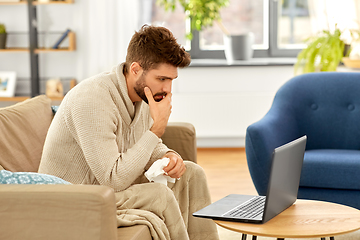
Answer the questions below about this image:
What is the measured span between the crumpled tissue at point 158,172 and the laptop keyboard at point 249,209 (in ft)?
1.05

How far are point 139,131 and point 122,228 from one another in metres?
0.51

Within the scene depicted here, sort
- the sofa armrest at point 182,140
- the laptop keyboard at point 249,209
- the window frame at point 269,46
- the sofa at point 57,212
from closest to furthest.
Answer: the sofa at point 57,212
the laptop keyboard at point 249,209
the sofa armrest at point 182,140
the window frame at point 269,46

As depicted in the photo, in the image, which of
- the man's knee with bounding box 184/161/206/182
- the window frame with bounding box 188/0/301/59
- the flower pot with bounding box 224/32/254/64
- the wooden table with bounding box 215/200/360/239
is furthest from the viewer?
the window frame with bounding box 188/0/301/59

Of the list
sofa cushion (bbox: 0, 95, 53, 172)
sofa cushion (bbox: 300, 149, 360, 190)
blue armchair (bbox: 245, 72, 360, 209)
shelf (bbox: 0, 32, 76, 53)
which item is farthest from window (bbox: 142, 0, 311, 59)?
sofa cushion (bbox: 0, 95, 53, 172)

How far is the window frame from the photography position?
14.8 ft

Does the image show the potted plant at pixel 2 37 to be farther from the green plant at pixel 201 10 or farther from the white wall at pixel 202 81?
the green plant at pixel 201 10

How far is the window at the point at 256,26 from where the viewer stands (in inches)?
178

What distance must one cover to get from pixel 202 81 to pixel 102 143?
2941 millimetres

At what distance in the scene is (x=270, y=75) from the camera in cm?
436

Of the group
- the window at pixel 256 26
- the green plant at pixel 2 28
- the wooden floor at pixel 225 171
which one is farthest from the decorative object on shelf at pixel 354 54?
the green plant at pixel 2 28

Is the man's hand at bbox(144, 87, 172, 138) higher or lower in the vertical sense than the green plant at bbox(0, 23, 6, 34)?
lower

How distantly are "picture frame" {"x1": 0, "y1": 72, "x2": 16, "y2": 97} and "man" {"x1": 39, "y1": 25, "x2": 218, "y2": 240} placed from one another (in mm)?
2696

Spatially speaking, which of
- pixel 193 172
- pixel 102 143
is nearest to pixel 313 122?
pixel 193 172

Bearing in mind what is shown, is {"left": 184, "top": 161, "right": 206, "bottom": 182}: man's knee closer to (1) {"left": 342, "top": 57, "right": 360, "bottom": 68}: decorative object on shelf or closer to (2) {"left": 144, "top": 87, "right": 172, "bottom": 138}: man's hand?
(2) {"left": 144, "top": 87, "right": 172, "bottom": 138}: man's hand
